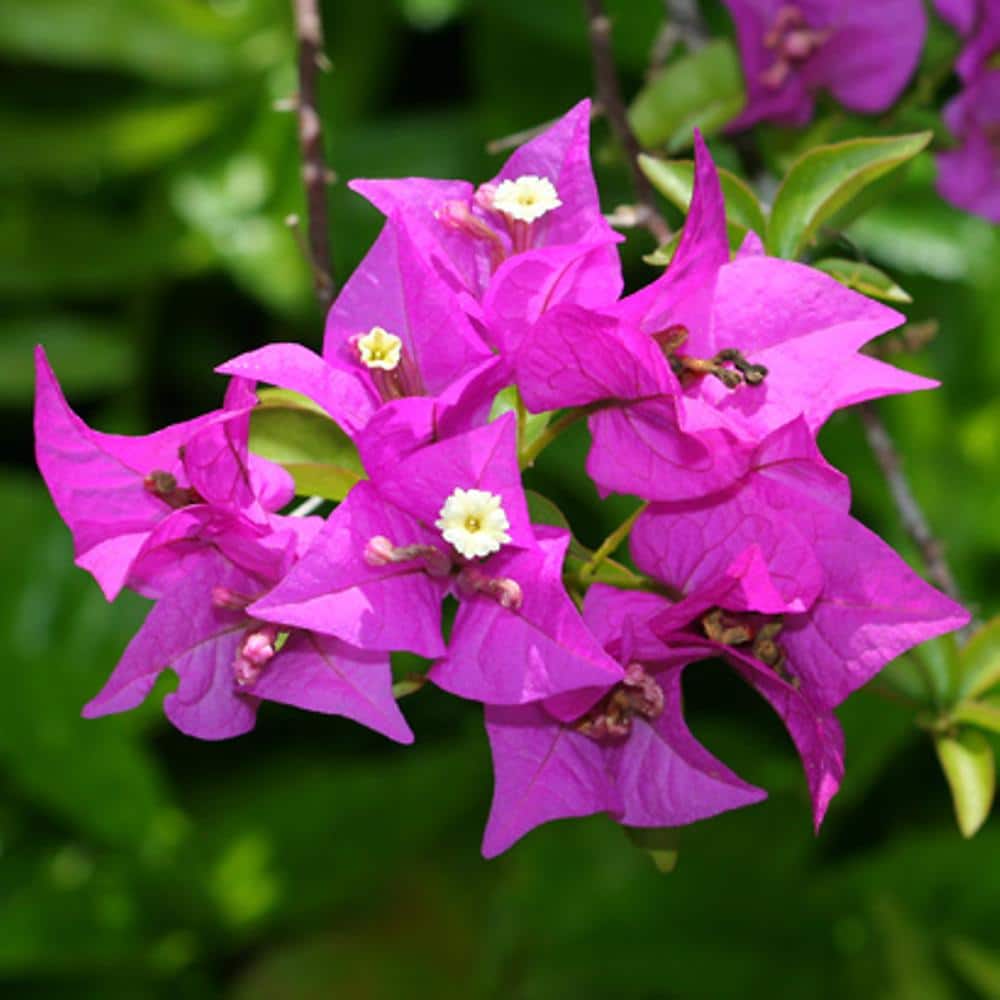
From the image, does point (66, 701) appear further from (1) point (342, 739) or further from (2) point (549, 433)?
(2) point (549, 433)

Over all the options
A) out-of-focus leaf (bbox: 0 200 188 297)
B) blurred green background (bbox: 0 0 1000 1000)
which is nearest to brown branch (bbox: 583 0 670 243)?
blurred green background (bbox: 0 0 1000 1000)

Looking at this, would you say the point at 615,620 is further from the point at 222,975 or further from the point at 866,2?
the point at 222,975

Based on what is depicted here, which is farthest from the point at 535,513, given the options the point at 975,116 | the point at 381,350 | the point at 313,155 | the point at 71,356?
the point at 71,356

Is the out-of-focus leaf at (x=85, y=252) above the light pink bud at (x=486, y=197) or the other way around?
the other way around

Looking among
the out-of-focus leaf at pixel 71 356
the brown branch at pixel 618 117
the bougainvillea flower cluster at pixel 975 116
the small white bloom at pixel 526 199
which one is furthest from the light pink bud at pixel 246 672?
the out-of-focus leaf at pixel 71 356

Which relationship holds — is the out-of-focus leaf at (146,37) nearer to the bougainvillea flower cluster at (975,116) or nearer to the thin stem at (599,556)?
the bougainvillea flower cluster at (975,116)

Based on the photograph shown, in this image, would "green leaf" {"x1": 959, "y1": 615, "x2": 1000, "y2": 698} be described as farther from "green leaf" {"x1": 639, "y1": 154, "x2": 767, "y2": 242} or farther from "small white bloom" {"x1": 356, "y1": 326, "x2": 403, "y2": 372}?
"small white bloom" {"x1": 356, "y1": 326, "x2": 403, "y2": 372}
